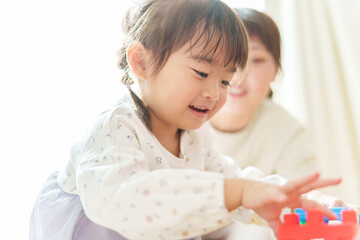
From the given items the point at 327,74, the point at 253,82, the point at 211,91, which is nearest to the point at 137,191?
the point at 211,91

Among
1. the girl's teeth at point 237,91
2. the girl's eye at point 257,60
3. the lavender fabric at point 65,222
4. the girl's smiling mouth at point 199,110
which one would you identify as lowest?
the lavender fabric at point 65,222

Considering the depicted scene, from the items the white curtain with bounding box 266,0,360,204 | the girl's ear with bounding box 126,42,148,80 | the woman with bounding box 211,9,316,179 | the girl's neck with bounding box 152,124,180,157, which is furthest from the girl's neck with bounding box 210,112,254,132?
the girl's ear with bounding box 126,42,148,80

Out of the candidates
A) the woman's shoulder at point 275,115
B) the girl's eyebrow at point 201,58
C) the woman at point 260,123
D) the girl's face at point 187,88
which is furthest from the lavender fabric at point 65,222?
the woman's shoulder at point 275,115

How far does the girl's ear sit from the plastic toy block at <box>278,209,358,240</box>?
389mm

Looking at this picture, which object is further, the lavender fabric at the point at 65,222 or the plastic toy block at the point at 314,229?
the lavender fabric at the point at 65,222

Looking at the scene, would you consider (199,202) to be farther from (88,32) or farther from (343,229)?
(88,32)

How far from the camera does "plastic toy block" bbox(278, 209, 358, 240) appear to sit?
2.19 feet

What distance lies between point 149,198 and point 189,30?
340mm

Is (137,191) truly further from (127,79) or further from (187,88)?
(127,79)

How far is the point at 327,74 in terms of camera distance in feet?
5.53

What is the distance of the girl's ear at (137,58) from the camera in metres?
0.85

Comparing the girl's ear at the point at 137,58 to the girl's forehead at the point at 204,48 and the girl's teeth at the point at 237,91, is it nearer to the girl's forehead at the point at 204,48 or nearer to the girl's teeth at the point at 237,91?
the girl's forehead at the point at 204,48

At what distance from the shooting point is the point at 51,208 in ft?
2.78

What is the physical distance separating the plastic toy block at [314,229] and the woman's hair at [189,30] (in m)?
0.31
